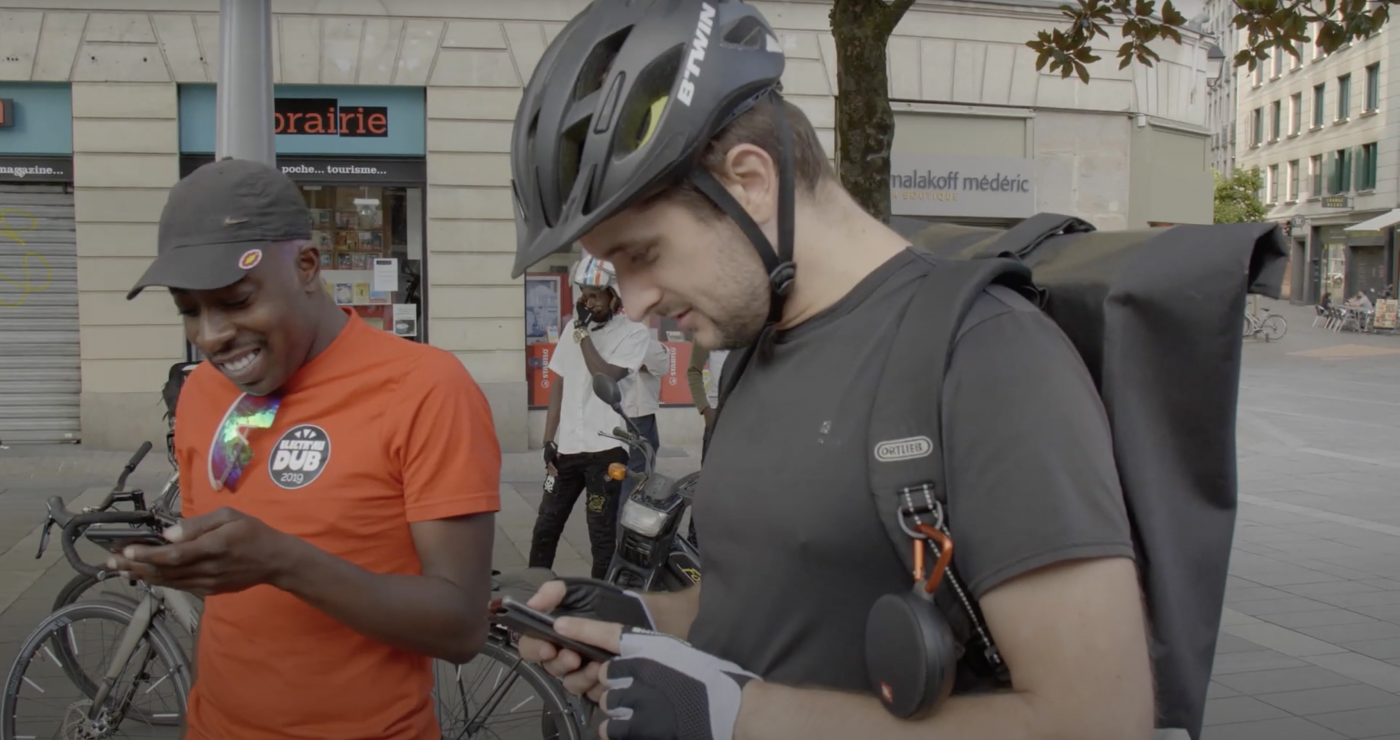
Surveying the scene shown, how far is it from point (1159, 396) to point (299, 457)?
146 cm

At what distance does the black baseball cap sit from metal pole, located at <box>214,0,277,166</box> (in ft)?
12.1

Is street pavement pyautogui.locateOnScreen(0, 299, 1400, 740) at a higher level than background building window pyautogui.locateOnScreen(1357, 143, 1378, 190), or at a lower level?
lower

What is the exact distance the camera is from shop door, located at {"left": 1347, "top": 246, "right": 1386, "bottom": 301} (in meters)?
42.4

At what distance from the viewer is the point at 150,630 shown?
4.07 metres

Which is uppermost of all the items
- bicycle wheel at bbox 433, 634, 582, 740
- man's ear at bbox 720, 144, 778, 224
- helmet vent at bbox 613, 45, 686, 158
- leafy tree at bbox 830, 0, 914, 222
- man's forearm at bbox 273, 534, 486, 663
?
leafy tree at bbox 830, 0, 914, 222

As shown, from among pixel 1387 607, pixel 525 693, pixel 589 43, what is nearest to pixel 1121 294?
pixel 589 43

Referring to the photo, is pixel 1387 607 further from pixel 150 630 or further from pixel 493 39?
pixel 493 39

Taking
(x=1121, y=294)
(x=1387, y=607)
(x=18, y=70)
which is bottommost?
(x=1387, y=607)

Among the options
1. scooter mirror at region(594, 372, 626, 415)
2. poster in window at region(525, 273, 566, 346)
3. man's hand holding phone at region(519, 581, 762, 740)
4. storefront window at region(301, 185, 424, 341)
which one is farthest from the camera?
poster in window at region(525, 273, 566, 346)

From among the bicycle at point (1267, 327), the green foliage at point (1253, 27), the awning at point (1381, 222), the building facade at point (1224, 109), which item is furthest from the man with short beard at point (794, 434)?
the building facade at point (1224, 109)

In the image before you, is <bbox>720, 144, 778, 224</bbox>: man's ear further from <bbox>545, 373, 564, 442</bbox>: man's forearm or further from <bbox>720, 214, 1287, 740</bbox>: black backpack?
<bbox>545, 373, 564, 442</bbox>: man's forearm

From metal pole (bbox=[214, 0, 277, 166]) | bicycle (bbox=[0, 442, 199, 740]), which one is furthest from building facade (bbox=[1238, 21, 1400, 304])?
bicycle (bbox=[0, 442, 199, 740])

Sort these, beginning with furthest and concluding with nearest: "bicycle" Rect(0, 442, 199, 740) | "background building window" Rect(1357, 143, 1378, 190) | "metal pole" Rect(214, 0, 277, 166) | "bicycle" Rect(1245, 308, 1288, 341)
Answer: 1. "background building window" Rect(1357, 143, 1378, 190)
2. "bicycle" Rect(1245, 308, 1288, 341)
3. "metal pole" Rect(214, 0, 277, 166)
4. "bicycle" Rect(0, 442, 199, 740)

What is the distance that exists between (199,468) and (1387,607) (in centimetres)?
661
